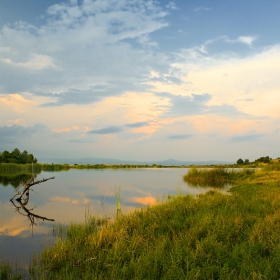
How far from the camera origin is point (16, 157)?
6462cm

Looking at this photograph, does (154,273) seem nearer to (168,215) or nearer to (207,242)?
(207,242)

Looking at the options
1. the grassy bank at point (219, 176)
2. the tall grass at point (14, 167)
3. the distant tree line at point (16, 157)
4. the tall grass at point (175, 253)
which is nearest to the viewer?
the tall grass at point (175, 253)

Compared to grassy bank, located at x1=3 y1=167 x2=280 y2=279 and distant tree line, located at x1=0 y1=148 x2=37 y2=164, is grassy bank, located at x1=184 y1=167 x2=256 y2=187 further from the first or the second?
distant tree line, located at x1=0 y1=148 x2=37 y2=164

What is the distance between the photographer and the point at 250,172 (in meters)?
34.2

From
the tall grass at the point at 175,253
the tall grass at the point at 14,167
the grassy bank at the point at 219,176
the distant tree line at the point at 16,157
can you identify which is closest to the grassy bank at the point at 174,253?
the tall grass at the point at 175,253

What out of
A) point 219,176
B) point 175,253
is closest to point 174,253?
point 175,253

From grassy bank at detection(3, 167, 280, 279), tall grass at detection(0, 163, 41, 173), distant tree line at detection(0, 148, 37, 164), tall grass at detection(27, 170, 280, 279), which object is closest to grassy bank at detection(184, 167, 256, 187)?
grassy bank at detection(3, 167, 280, 279)

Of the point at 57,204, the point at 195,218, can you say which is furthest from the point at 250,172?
the point at 195,218

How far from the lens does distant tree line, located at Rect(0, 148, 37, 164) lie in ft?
204

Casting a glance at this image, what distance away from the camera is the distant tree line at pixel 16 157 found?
204 feet

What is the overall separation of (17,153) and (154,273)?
66299mm

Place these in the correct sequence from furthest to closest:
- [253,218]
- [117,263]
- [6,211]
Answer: [6,211], [253,218], [117,263]

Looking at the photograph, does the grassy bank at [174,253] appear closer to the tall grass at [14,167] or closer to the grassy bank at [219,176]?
the grassy bank at [219,176]

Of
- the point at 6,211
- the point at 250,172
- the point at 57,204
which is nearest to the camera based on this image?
the point at 6,211
